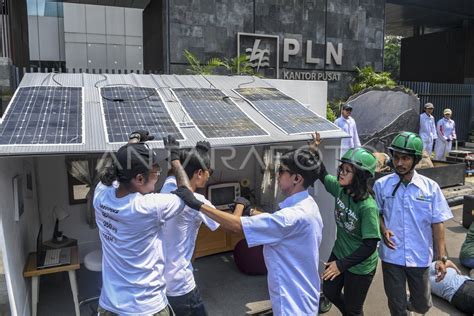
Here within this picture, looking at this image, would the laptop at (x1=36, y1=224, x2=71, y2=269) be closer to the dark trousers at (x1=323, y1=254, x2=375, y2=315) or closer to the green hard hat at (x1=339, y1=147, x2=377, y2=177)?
the dark trousers at (x1=323, y1=254, x2=375, y2=315)

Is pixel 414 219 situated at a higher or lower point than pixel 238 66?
lower

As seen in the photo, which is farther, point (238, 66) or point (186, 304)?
point (238, 66)

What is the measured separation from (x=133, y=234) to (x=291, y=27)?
1387cm

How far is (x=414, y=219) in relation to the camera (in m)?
3.84

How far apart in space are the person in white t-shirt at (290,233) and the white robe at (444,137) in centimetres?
1237

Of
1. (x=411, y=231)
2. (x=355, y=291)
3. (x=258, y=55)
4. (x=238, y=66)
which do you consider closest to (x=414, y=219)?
(x=411, y=231)

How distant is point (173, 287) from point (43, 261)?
93.8 inches

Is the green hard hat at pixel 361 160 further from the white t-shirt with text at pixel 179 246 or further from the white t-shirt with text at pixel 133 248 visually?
the white t-shirt with text at pixel 133 248

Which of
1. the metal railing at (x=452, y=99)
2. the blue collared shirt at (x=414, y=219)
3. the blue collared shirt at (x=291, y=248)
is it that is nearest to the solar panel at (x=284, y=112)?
the blue collared shirt at (x=414, y=219)

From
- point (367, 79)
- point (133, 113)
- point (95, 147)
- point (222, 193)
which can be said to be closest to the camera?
point (95, 147)

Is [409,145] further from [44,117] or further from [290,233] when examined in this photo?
[44,117]

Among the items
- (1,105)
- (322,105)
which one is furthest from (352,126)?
(1,105)

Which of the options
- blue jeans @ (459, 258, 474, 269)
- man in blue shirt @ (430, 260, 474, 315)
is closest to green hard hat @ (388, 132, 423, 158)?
man in blue shirt @ (430, 260, 474, 315)

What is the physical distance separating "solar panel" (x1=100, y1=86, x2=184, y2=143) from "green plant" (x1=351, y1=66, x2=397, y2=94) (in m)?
12.2
